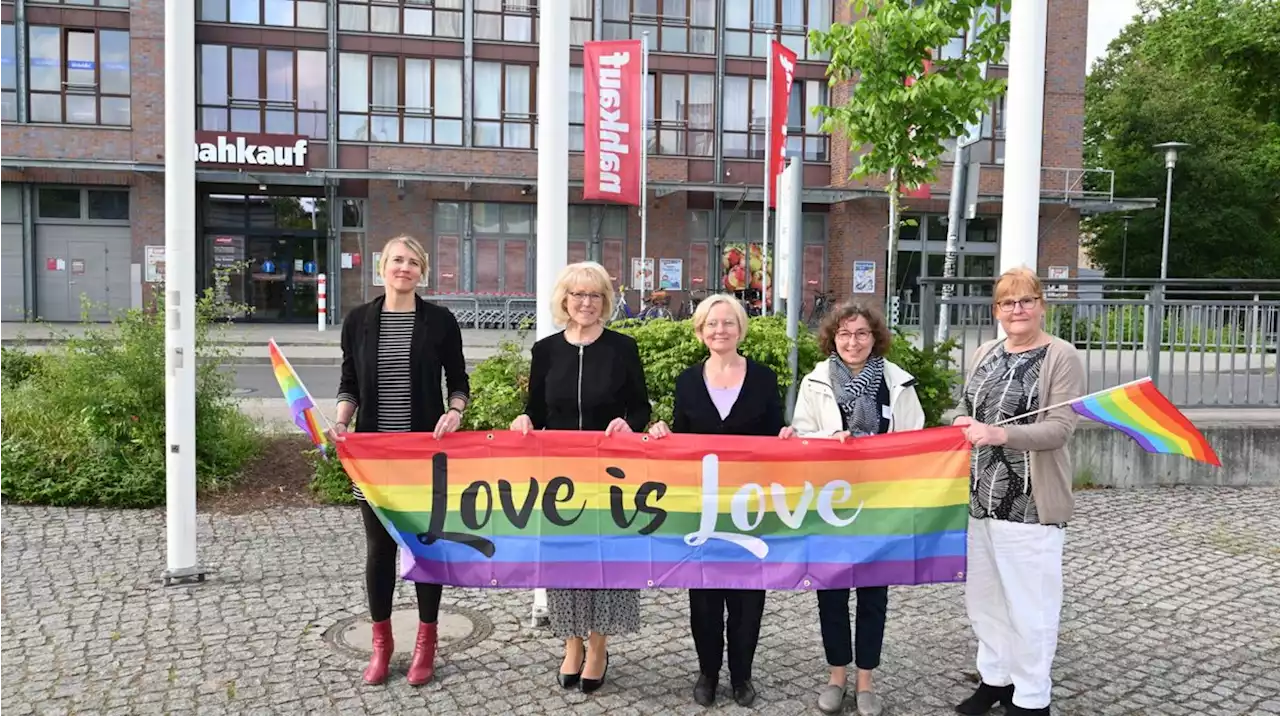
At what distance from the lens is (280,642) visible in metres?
4.91

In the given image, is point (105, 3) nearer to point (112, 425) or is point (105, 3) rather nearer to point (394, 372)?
point (112, 425)

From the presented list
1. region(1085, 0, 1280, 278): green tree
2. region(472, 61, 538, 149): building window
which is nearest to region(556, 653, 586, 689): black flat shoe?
region(472, 61, 538, 149): building window

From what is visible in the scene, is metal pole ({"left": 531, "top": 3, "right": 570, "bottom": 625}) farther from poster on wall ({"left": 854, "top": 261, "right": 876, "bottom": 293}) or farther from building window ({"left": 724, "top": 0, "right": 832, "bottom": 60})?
poster on wall ({"left": 854, "top": 261, "right": 876, "bottom": 293})

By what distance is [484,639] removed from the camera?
5043 millimetres

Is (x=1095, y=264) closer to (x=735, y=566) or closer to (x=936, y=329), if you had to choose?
(x=936, y=329)

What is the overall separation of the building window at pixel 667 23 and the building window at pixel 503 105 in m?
3.06

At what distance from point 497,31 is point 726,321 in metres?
27.8

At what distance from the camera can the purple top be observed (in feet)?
14.3

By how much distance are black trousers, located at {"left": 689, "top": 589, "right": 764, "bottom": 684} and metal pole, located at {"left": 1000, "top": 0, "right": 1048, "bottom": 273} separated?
253 cm

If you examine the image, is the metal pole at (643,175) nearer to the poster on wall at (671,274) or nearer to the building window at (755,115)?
the poster on wall at (671,274)

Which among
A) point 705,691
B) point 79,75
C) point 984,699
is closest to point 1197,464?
point 984,699

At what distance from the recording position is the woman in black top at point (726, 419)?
4.30m

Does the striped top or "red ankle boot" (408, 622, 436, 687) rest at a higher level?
the striped top

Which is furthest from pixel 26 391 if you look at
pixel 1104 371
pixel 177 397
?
pixel 1104 371
